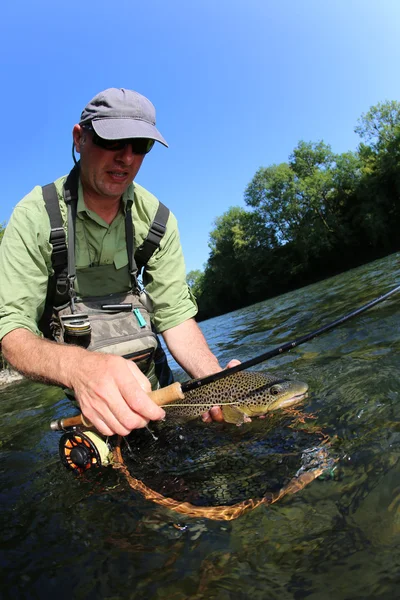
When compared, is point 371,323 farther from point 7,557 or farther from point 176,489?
point 7,557

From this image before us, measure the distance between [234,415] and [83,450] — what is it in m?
1.35

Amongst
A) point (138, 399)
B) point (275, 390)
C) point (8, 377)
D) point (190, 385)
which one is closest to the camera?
point (138, 399)

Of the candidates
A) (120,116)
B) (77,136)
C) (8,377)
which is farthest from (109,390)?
(8,377)

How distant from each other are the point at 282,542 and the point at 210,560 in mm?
330

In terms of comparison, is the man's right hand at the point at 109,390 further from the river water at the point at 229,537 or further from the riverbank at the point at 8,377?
the riverbank at the point at 8,377

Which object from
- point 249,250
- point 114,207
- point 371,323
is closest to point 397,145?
point 249,250

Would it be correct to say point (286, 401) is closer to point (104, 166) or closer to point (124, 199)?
point (124, 199)

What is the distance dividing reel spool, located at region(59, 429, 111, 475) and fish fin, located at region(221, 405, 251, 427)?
1140 mm

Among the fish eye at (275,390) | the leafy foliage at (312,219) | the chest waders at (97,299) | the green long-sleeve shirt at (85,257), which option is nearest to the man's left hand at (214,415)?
the fish eye at (275,390)

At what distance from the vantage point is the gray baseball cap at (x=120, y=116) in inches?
119

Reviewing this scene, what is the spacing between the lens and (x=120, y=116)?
310cm

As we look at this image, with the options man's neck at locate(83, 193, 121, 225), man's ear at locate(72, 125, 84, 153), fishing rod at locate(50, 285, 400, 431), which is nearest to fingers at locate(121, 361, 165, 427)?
fishing rod at locate(50, 285, 400, 431)

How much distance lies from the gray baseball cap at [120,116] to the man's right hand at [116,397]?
190 centimetres

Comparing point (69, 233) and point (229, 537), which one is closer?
point (229, 537)
